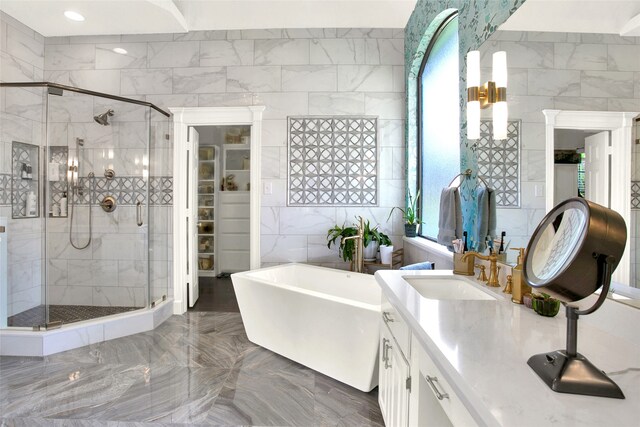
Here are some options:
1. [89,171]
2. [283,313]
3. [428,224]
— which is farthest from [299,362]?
[89,171]

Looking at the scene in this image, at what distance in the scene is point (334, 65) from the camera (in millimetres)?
3389

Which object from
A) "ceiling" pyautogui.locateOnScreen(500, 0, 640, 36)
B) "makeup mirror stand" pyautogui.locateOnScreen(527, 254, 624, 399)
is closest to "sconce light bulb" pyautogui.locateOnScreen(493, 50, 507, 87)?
"ceiling" pyautogui.locateOnScreen(500, 0, 640, 36)

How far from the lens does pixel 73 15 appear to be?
10.0ft

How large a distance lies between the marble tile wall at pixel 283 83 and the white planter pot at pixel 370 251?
31 centimetres

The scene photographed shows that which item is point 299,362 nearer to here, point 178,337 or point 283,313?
point 283,313

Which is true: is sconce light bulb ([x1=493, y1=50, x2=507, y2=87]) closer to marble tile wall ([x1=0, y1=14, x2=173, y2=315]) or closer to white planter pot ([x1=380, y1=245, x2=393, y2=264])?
white planter pot ([x1=380, y1=245, x2=393, y2=264])

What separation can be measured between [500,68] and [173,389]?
2.60 metres

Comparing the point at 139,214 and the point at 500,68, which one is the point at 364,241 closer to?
the point at 500,68

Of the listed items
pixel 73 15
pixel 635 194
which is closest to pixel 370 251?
pixel 635 194

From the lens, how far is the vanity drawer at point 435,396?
30.3 inches

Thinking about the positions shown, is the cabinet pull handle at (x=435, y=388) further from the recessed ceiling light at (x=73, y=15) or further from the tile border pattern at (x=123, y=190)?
the recessed ceiling light at (x=73, y=15)

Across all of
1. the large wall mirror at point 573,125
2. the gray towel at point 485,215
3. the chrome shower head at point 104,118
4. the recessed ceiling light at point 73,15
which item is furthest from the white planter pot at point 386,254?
the recessed ceiling light at point 73,15

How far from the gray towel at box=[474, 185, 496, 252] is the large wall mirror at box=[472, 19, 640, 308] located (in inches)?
4.4

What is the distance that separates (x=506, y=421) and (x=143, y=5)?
3.68 m
